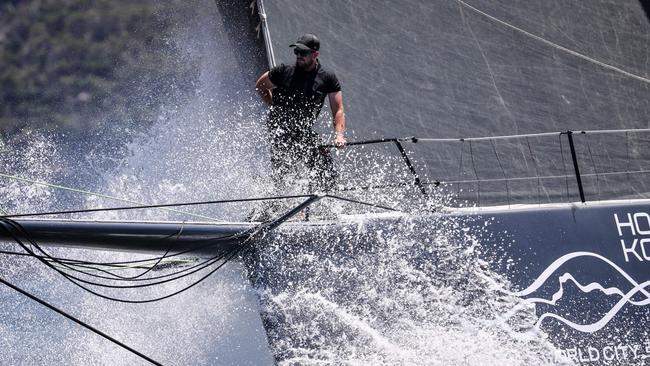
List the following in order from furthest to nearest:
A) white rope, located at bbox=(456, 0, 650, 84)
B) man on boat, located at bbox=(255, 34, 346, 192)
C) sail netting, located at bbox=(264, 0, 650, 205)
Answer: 1. white rope, located at bbox=(456, 0, 650, 84)
2. sail netting, located at bbox=(264, 0, 650, 205)
3. man on boat, located at bbox=(255, 34, 346, 192)

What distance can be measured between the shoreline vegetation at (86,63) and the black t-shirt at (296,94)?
1.88 ft

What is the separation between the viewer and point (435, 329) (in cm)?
363

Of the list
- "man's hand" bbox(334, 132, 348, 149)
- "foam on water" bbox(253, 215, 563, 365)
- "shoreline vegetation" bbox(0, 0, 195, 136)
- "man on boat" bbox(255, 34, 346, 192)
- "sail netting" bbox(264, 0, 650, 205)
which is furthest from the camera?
"sail netting" bbox(264, 0, 650, 205)

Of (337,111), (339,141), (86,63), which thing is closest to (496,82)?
(337,111)

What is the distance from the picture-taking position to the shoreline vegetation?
130 inches

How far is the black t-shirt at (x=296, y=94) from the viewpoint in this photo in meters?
3.83

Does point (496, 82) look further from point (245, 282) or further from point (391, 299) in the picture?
point (245, 282)

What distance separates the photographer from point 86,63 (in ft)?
11.9

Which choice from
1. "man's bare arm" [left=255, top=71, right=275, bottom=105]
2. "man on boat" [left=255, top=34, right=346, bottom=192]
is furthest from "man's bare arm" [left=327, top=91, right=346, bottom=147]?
"man's bare arm" [left=255, top=71, right=275, bottom=105]

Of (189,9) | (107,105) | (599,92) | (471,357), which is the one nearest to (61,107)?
(107,105)

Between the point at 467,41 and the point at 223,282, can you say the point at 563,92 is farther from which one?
the point at 223,282

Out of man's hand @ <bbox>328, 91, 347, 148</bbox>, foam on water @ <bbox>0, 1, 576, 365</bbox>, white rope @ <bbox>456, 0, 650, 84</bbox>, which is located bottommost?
foam on water @ <bbox>0, 1, 576, 365</bbox>

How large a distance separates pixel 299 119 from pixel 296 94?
0.10 m

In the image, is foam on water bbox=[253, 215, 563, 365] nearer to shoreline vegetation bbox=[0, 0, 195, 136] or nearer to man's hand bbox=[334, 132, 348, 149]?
man's hand bbox=[334, 132, 348, 149]
